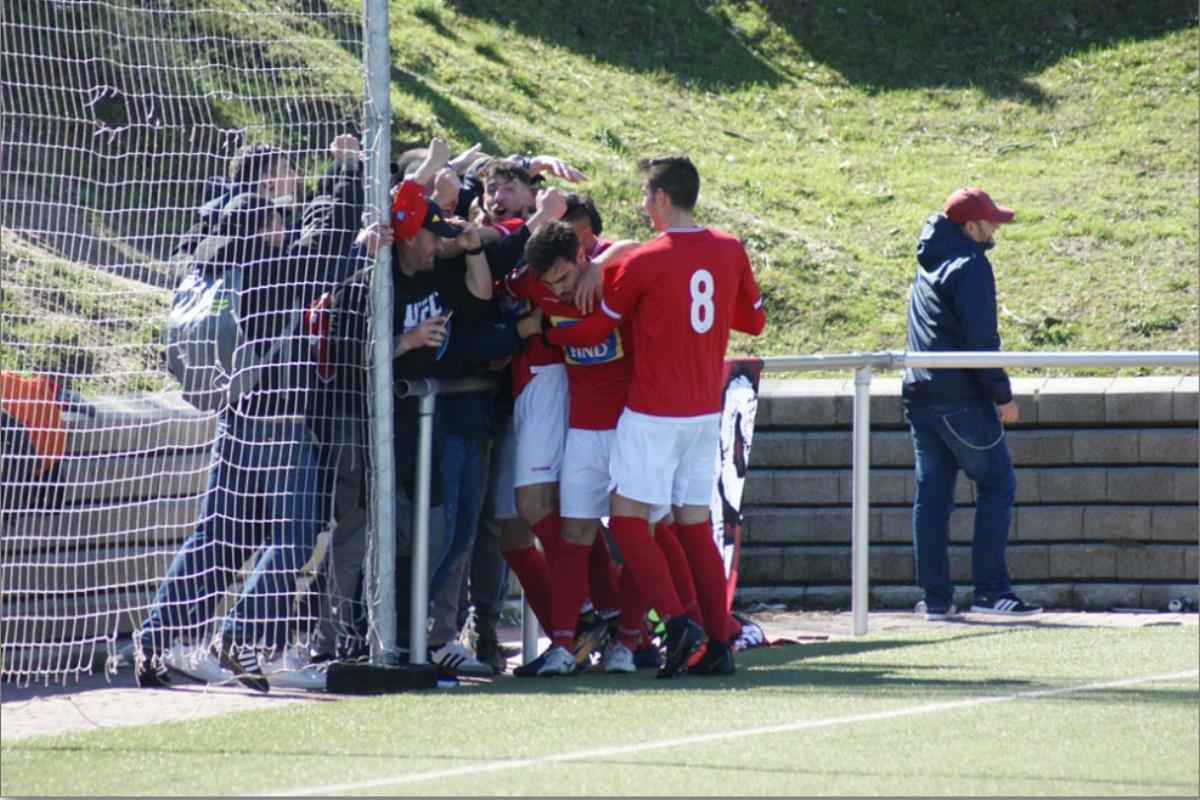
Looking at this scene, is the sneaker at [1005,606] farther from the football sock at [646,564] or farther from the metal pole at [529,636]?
the football sock at [646,564]

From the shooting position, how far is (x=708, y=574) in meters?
7.14

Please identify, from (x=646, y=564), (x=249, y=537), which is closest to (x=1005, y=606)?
(x=646, y=564)

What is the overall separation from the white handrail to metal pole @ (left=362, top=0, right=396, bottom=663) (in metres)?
2.28

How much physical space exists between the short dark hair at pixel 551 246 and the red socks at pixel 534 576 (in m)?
1.28

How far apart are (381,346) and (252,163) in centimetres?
98

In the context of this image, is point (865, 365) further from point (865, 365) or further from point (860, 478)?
point (860, 478)

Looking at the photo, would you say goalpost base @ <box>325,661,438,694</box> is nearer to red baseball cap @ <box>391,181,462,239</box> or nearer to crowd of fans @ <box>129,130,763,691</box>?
crowd of fans @ <box>129,130,763,691</box>

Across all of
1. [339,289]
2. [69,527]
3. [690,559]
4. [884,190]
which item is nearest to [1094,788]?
[690,559]

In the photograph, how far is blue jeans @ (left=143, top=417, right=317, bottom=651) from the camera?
22.4ft

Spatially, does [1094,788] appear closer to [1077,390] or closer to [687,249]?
[687,249]

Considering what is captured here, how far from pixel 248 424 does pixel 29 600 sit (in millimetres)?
1141

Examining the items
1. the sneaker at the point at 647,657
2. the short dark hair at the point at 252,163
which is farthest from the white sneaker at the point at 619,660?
the short dark hair at the point at 252,163

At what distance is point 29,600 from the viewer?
278 inches

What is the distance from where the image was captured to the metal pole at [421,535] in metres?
6.80
